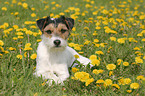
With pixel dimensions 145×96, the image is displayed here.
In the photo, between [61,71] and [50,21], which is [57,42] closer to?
[50,21]

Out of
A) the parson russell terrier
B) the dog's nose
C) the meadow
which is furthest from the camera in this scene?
the parson russell terrier

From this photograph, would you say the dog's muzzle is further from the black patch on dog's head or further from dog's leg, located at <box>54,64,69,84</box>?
dog's leg, located at <box>54,64,69,84</box>

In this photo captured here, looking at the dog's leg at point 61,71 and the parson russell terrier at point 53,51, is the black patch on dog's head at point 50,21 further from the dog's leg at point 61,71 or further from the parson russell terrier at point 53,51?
the dog's leg at point 61,71

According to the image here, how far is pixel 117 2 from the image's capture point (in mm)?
10703

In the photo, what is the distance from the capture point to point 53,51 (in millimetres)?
4078

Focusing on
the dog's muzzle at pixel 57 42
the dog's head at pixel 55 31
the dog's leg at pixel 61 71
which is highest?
the dog's head at pixel 55 31

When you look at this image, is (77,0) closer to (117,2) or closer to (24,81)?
(117,2)

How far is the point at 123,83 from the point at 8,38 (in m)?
3.22

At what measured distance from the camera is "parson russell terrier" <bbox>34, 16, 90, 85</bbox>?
377 cm

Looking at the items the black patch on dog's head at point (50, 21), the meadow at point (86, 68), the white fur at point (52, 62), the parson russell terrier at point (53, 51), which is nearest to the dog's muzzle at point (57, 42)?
the parson russell terrier at point (53, 51)

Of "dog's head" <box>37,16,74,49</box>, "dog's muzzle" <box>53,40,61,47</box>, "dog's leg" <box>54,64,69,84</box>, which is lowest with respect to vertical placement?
"dog's leg" <box>54,64,69,84</box>

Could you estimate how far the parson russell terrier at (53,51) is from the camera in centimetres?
377

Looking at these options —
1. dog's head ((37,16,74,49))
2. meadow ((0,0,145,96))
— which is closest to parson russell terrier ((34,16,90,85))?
dog's head ((37,16,74,49))

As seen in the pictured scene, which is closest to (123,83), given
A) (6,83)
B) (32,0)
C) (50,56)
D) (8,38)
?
(50,56)
